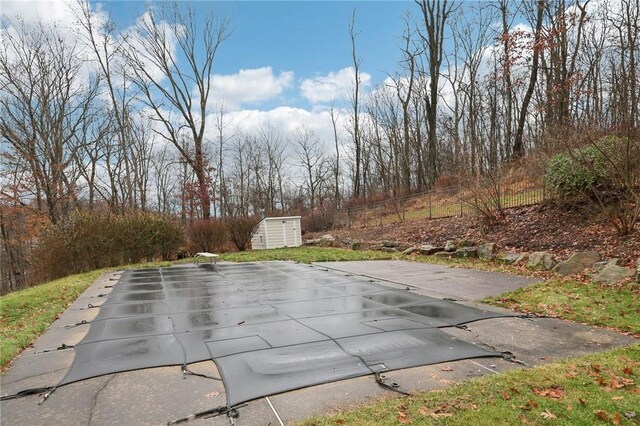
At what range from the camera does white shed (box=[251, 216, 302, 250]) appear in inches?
653

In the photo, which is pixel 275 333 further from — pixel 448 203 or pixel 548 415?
pixel 448 203

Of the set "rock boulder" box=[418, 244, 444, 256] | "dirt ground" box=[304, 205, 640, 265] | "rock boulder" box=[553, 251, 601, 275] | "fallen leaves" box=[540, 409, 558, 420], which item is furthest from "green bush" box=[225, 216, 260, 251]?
"fallen leaves" box=[540, 409, 558, 420]

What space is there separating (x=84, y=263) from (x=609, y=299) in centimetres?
1347

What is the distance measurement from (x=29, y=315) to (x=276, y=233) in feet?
35.9

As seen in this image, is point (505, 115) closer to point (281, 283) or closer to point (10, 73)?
point (281, 283)

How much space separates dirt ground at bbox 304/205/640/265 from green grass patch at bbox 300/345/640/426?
4.15 meters

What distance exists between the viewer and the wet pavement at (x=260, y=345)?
2.65 metres

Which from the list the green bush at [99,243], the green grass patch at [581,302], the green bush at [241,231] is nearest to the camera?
the green grass patch at [581,302]

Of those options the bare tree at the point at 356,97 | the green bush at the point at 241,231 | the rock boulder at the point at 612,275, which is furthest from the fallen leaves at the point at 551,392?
the bare tree at the point at 356,97

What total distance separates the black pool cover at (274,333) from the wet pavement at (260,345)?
0.06 ft

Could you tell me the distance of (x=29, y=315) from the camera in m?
6.12

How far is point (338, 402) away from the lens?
263 cm

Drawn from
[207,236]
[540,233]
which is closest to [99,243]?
[207,236]

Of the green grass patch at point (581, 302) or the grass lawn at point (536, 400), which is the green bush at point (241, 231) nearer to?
the green grass patch at point (581, 302)
